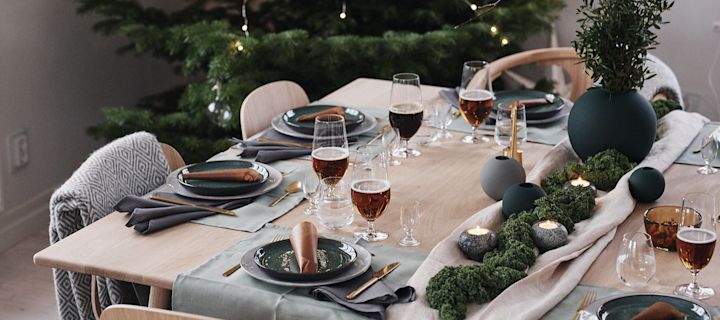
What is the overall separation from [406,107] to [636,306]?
37.1 inches

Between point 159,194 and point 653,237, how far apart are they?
39.9 inches

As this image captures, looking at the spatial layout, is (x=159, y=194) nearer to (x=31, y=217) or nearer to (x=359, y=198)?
(x=359, y=198)

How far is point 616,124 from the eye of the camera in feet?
7.57

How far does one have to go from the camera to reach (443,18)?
4062mm

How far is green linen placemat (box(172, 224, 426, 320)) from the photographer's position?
5.57 feet

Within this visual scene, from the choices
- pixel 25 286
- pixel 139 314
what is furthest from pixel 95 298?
pixel 25 286

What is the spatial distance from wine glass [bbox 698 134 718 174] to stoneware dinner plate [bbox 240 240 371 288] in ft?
2.95

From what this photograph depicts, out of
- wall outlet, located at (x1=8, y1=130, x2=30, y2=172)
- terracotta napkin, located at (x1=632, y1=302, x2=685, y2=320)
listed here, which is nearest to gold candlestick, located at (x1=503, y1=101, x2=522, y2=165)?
terracotta napkin, located at (x1=632, y1=302, x2=685, y2=320)

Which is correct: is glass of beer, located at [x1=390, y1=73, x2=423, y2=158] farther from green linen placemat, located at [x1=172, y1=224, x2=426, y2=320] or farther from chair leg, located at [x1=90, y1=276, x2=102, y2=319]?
chair leg, located at [x1=90, y1=276, x2=102, y2=319]

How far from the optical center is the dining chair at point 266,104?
111 inches

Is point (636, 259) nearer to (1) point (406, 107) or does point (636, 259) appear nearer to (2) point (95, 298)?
(1) point (406, 107)

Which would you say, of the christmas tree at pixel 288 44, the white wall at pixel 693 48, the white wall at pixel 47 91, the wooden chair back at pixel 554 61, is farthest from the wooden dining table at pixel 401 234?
the white wall at pixel 693 48

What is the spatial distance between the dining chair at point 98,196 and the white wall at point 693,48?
8.16ft

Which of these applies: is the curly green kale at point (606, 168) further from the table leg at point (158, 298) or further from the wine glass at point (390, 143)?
the table leg at point (158, 298)
